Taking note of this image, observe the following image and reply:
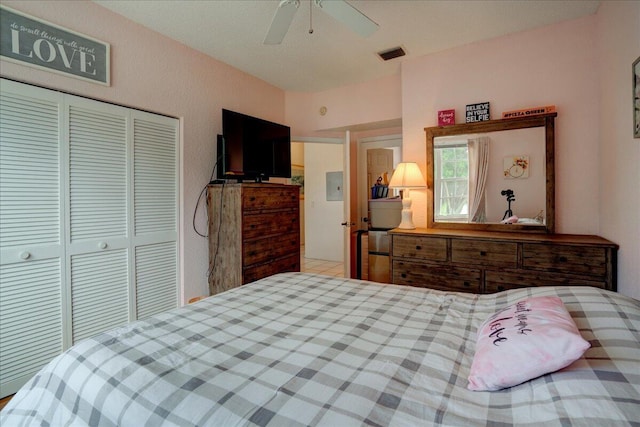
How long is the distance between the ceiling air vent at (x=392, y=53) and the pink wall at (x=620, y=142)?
4.64 feet

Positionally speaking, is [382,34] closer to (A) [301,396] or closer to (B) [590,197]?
(B) [590,197]

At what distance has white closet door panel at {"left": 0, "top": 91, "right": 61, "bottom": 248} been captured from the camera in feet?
6.12

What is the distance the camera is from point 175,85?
9.00ft

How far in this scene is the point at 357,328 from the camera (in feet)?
3.95

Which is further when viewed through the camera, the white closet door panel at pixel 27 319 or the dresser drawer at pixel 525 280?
the dresser drawer at pixel 525 280

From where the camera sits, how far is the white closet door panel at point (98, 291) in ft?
7.15

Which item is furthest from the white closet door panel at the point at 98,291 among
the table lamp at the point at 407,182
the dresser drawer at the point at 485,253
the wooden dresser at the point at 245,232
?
the dresser drawer at the point at 485,253

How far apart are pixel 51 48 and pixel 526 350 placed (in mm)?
2917

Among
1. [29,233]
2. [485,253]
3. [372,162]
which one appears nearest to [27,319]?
[29,233]

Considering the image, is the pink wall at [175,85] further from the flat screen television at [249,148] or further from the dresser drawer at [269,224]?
the dresser drawer at [269,224]

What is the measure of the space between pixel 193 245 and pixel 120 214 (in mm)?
688

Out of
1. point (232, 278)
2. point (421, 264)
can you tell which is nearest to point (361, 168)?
point (421, 264)

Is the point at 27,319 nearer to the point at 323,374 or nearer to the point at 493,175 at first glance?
the point at 323,374

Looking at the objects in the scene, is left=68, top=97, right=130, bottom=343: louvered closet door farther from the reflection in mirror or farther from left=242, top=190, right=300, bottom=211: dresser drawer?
the reflection in mirror
